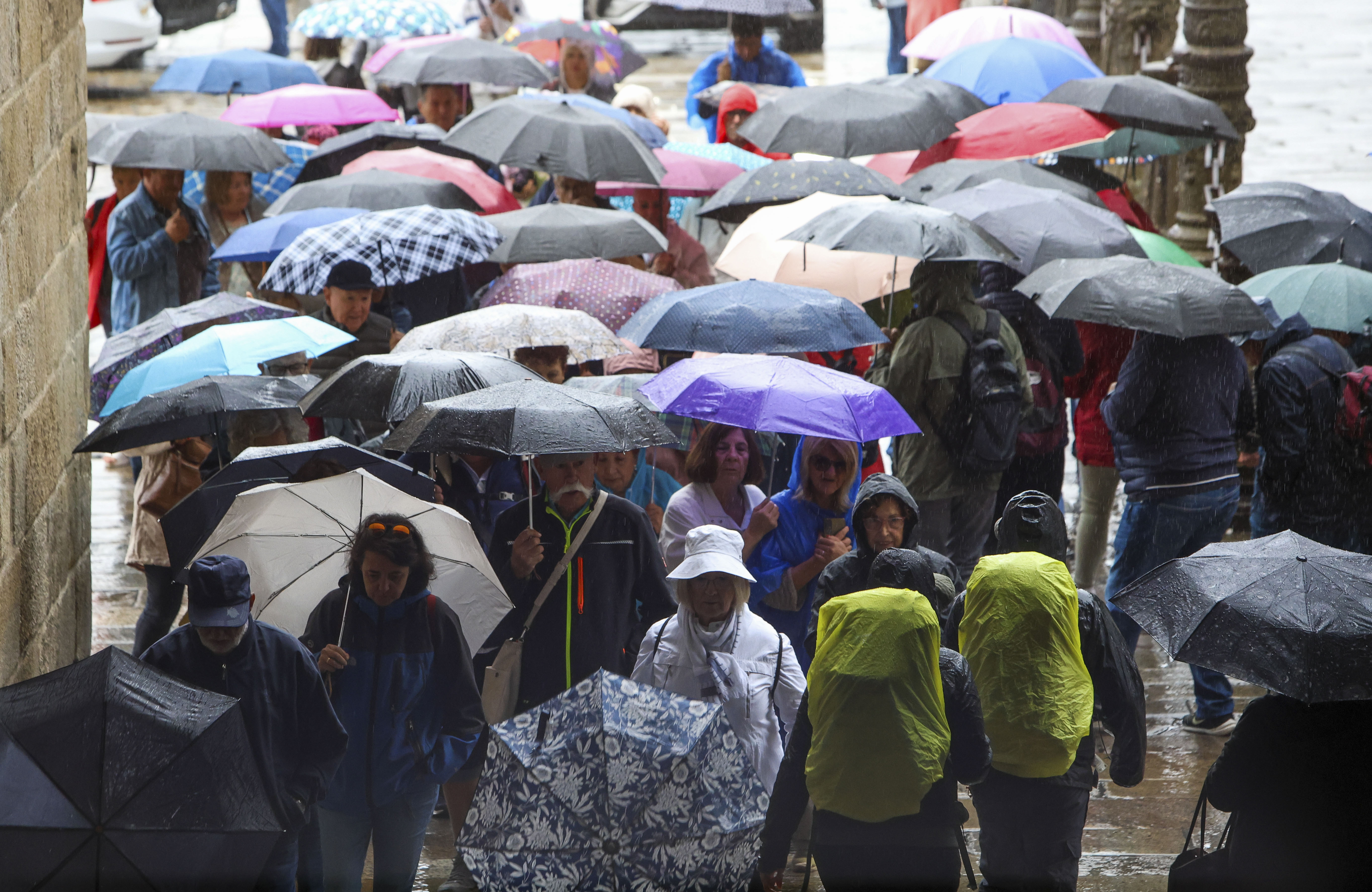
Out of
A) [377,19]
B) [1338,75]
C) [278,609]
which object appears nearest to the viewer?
[278,609]

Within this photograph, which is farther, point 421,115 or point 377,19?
point 377,19

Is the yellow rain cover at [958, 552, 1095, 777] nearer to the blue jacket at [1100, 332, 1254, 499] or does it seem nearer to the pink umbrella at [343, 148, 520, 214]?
the blue jacket at [1100, 332, 1254, 499]

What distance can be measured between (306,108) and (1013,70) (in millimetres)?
4994

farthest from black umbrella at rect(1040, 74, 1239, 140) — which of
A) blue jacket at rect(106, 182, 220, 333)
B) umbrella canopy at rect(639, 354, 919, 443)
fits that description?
blue jacket at rect(106, 182, 220, 333)

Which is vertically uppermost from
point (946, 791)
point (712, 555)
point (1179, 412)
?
point (712, 555)

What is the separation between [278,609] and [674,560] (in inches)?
56.9

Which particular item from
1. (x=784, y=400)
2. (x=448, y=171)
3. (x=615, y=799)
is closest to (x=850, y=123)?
(x=448, y=171)

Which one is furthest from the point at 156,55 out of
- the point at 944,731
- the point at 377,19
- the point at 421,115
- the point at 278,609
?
the point at 944,731

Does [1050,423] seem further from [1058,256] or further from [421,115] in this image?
[421,115]

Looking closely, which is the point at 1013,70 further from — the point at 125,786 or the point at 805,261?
the point at 125,786

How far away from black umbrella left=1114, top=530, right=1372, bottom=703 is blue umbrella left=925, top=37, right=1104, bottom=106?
6.93 meters

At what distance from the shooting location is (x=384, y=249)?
7.40 metres

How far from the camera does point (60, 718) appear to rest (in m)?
→ 3.89

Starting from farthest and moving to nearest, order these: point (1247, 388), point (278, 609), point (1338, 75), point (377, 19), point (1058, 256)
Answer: point (1338, 75) → point (377, 19) → point (1058, 256) → point (1247, 388) → point (278, 609)
